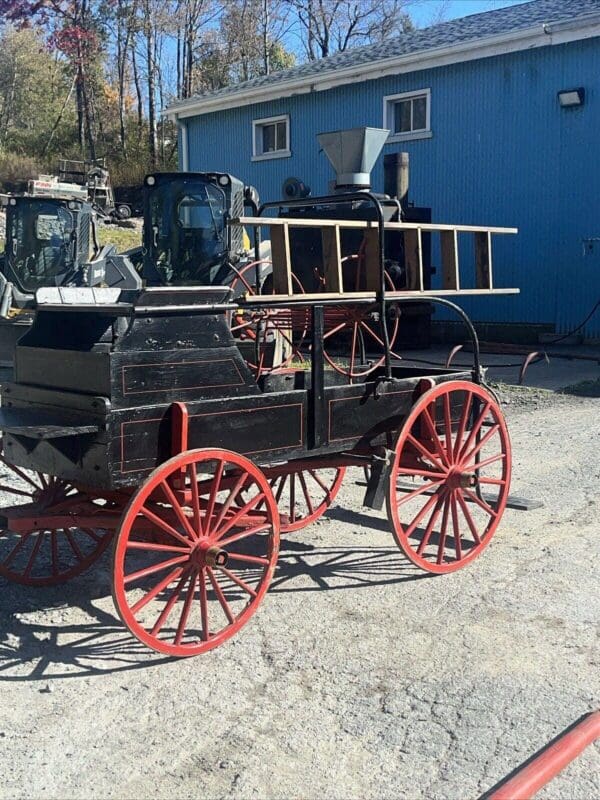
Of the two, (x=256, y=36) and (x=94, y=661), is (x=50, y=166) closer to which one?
(x=256, y=36)

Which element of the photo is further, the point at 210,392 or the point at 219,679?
the point at 210,392

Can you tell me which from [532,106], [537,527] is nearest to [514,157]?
[532,106]

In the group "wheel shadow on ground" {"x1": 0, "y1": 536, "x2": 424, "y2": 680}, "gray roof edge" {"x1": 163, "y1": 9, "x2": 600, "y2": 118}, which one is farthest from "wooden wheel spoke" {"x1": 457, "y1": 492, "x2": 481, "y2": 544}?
"gray roof edge" {"x1": 163, "y1": 9, "x2": 600, "y2": 118}

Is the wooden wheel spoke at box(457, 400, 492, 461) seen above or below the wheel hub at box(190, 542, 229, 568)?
above

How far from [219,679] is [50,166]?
36.8 metres

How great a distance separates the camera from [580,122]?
588 inches

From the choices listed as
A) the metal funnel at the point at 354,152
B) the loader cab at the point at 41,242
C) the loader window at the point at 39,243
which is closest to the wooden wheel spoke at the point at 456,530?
the metal funnel at the point at 354,152

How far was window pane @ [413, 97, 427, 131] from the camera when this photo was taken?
17.1 metres

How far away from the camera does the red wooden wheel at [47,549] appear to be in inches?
177

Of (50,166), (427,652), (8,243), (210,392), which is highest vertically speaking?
(50,166)

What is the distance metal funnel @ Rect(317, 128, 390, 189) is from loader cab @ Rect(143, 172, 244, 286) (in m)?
4.89

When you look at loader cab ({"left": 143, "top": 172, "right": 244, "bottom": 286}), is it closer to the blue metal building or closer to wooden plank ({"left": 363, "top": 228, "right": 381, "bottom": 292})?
the blue metal building

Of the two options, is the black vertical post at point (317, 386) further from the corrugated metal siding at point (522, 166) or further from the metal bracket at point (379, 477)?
the corrugated metal siding at point (522, 166)

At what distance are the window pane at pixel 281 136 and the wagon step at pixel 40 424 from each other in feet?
53.3
